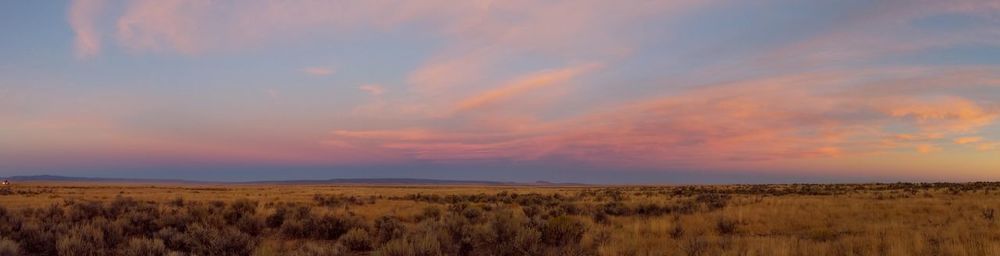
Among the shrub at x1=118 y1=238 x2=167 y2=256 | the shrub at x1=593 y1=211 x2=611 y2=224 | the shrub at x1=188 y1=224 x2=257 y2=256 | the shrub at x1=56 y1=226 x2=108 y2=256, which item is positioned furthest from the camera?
the shrub at x1=593 y1=211 x2=611 y2=224

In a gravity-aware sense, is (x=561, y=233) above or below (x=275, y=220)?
above

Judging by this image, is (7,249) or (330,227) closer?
(7,249)

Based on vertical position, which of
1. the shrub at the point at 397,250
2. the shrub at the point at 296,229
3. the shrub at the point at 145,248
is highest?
the shrub at the point at 397,250

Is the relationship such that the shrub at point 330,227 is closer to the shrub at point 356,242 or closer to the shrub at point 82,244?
A: the shrub at point 356,242

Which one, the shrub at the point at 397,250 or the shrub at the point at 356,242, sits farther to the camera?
the shrub at the point at 356,242

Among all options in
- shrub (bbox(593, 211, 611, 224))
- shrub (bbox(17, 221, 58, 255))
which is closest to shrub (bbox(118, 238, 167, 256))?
shrub (bbox(17, 221, 58, 255))

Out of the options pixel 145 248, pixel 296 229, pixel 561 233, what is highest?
pixel 561 233

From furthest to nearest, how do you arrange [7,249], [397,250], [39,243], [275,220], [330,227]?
[275,220] < [330,227] < [39,243] < [7,249] < [397,250]

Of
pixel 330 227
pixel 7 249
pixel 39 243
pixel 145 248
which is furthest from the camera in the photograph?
pixel 330 227

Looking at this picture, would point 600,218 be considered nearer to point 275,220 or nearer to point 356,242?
point 356,242

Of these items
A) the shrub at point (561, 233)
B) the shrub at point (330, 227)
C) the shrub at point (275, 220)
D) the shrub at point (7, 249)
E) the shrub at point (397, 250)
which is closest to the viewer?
the shrub at point (397, 250)

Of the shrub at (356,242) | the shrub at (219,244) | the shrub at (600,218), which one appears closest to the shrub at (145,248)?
the shrub at (219,244)

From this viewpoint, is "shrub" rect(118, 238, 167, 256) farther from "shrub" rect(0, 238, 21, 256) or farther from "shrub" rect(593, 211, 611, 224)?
"shrub" rect(593, 211, 611, 224)

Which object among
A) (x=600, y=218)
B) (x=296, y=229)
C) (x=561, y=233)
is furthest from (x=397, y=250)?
(x=600, y=218)
